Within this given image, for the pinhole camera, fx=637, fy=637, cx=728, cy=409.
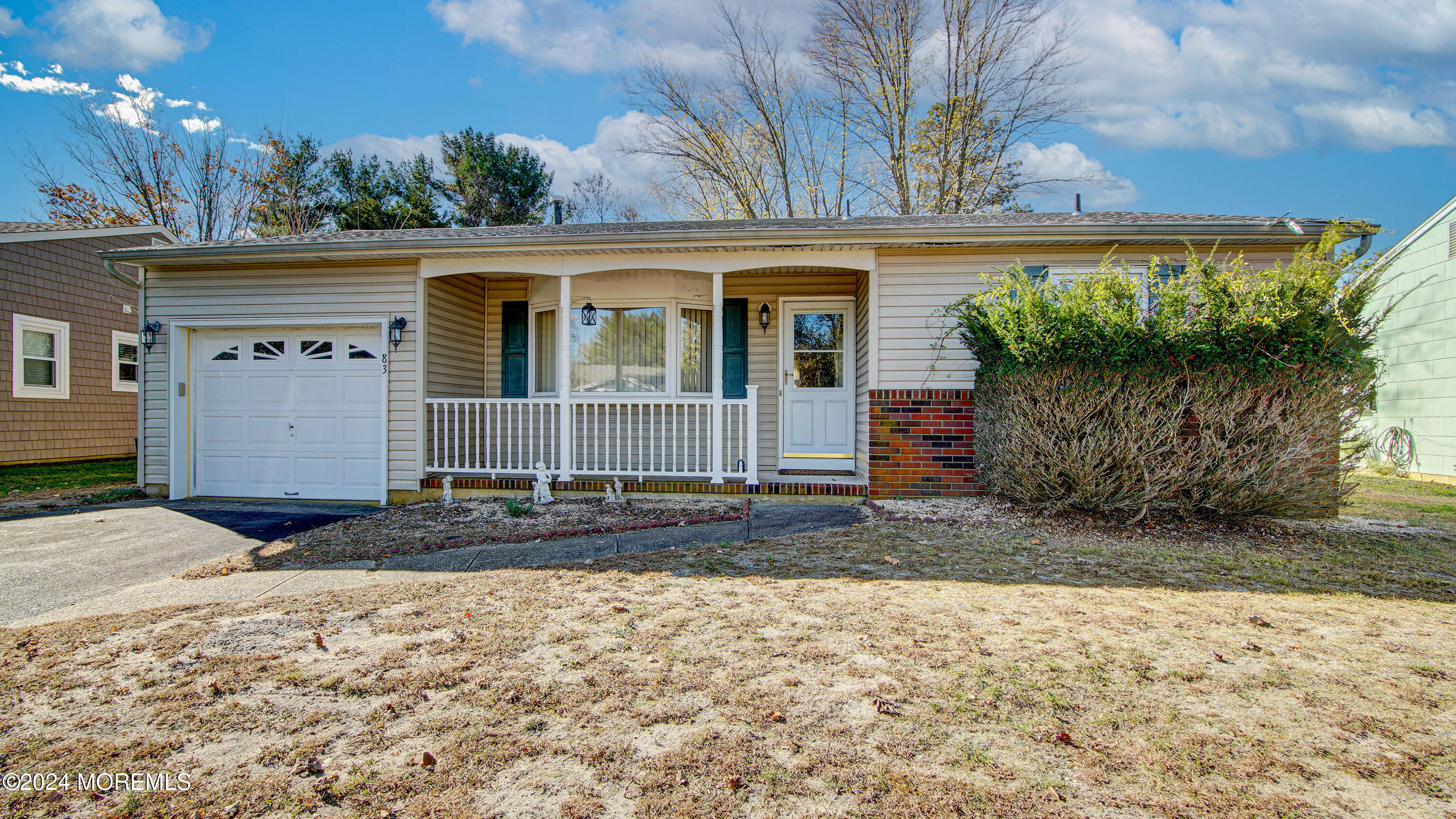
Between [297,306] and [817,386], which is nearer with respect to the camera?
[297,306]

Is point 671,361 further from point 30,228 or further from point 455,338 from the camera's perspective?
point 30,228

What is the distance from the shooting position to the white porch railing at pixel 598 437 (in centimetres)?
690

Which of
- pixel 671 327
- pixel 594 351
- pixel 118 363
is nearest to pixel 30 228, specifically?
pixel 118 363

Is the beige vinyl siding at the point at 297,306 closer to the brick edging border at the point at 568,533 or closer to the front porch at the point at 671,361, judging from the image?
the front porch at the point at 671,361

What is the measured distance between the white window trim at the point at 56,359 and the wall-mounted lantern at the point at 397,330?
769 centimetres

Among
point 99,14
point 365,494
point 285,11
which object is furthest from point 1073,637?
point 99,14

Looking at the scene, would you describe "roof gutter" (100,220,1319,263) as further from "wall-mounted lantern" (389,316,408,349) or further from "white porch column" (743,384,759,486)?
"white porch column" (743,384,759,486)

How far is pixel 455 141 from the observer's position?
20.5 m

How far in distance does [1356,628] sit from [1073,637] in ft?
4.75

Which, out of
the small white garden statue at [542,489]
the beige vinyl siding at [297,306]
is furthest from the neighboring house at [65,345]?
the small white garden statue at [542,489]

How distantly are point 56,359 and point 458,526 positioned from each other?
398 inches

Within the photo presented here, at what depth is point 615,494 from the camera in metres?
6.67

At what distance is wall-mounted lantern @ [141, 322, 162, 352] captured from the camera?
288 inches

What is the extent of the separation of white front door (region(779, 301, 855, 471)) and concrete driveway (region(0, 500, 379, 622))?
4879 millimetres
